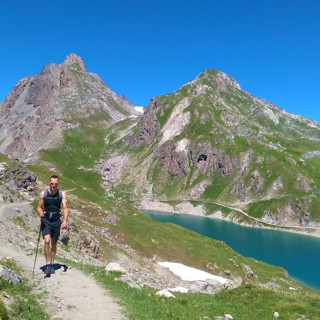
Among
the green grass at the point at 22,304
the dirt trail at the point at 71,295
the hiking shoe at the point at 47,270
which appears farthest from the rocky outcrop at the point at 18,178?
the green grass at the point at 22,304

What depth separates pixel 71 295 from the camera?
1836cm

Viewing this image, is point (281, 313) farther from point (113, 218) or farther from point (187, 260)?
point (113, 218)

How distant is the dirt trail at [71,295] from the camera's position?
1598cm

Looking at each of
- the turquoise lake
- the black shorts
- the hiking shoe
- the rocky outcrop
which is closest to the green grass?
the hiking shoe

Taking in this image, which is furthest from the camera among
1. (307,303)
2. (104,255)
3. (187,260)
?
(187,260)

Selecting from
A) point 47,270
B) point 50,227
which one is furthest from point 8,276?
point 47,270

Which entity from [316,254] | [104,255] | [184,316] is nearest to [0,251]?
[184,316]

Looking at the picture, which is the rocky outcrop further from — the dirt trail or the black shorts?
the black shorts

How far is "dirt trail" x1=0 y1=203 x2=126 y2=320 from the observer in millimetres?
15984

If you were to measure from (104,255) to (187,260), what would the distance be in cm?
2184

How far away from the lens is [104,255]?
56688 millimetres

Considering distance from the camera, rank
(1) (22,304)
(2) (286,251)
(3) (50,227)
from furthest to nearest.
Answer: (2) (286,251), (3) (50,227), (1) (22,304)

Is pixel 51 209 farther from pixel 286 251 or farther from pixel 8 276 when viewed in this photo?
pixel 286 251

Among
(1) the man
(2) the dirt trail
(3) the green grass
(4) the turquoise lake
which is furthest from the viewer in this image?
(4) the turquoise lake
